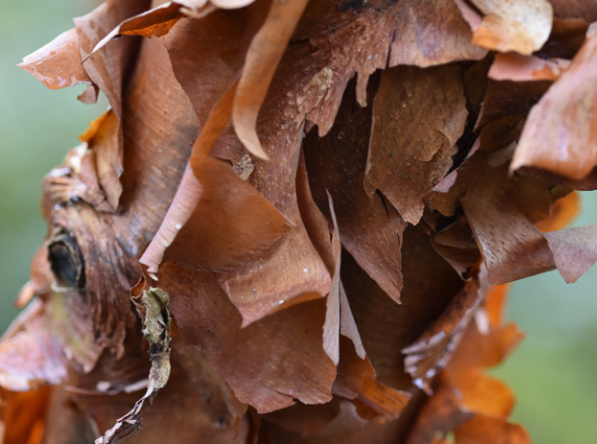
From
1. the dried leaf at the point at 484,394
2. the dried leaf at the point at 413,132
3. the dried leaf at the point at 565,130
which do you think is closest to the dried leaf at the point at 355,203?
the dried leaf at the point at 413,132

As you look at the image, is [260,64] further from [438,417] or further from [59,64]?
[438,417]

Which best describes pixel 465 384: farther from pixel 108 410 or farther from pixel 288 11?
pixel 288 11

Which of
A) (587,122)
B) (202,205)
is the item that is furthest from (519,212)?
(202,205)

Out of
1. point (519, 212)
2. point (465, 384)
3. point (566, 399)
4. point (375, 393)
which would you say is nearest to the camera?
point (519, 212)

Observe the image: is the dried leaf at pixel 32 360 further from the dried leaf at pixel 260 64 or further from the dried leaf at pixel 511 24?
the dried leaf at pixel 511 24

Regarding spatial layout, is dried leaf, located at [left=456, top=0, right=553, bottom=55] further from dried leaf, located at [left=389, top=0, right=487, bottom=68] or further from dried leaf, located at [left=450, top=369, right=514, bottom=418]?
dried leaf, located at [left=450, top=369, right=514, bottom=418]

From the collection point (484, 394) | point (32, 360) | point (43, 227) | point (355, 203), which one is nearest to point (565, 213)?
point (484, 394)
